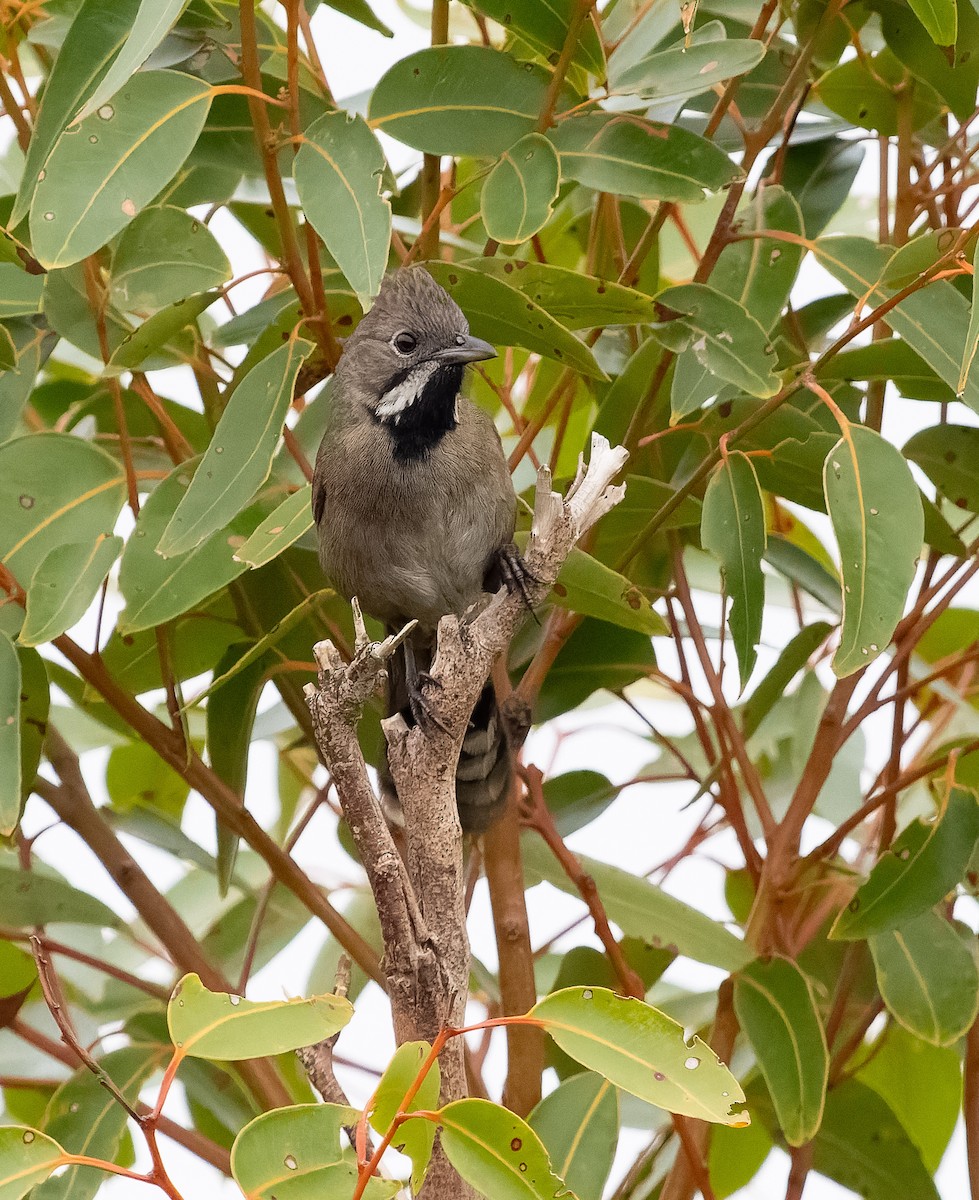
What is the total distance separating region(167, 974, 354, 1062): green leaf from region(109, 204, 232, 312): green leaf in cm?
117

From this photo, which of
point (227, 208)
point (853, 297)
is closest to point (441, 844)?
point (853, 297)

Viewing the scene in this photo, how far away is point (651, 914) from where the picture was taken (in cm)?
260

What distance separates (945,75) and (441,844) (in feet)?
5.21

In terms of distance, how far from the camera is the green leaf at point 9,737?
2205 millimetres

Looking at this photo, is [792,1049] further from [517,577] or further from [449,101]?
[449,101]

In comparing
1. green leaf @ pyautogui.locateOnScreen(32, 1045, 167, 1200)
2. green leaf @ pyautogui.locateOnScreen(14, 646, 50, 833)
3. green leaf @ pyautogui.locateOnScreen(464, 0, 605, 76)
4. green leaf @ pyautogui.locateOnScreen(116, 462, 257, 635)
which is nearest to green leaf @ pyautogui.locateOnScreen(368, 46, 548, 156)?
green leaf @ pyautogui.locateOnScreen(464, 0, 605, 76)

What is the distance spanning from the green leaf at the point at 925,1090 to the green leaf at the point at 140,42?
2342mm

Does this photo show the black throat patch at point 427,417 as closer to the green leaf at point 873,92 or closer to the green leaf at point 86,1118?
the green leaf at point 873,92

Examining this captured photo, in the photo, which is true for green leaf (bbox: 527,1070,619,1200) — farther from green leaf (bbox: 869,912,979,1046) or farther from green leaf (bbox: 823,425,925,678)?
green leaf (bbox: 823,425,925,678)

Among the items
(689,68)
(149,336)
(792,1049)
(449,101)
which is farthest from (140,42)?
(792,1049)

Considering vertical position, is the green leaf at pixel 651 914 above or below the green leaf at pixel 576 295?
below

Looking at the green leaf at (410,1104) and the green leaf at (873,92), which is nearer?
the green leaf at (410,1104)

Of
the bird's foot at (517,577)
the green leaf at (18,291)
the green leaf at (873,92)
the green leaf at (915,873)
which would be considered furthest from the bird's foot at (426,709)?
the green leaf at (873,92)

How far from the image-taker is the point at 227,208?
3.04 m
